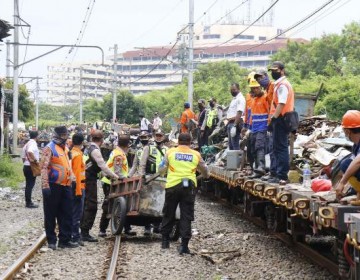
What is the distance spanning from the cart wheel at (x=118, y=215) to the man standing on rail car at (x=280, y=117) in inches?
101

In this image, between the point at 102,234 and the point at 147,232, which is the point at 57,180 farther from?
the point at 147,232

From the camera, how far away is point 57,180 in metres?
10.7

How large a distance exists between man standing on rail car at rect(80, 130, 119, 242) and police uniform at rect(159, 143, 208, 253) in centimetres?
130

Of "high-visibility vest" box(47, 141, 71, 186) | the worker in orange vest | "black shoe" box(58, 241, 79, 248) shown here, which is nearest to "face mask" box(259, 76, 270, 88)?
"high-visibility vest" box(47, 141, 71, 186)

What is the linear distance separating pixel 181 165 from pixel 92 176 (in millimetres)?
2032

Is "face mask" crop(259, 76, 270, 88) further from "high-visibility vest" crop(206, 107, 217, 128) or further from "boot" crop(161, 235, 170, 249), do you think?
"high-visibility vest" crop(206, 107, 217, 128)

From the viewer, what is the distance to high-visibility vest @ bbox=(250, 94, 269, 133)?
1152 centimetres

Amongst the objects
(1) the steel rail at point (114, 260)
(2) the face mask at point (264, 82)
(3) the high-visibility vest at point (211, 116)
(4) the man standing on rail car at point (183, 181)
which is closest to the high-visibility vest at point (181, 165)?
(4) the man standing on rail car at point (183, 181)

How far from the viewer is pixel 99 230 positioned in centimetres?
1330

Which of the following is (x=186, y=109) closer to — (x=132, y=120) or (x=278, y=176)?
(x=278, y=176)

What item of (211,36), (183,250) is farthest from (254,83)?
(211,36)

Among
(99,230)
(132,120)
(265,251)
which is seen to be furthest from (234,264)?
(132,120)

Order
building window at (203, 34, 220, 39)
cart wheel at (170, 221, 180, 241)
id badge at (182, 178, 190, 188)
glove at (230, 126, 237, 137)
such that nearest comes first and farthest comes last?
id badge at (182, 178, 190, 188), cart wheel at (170, 221, 180, 241), glove at (230, 126, 237, 137), building window at (203, 34, 220, 39)

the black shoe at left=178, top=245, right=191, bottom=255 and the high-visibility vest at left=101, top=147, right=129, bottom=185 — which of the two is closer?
the black shoe at left=178, top=245, right=191, bottom=255
